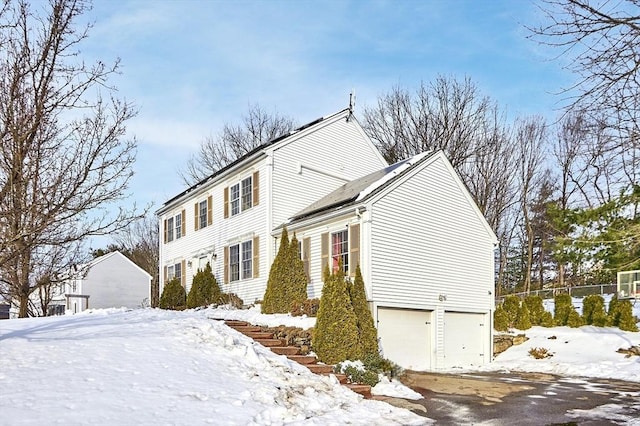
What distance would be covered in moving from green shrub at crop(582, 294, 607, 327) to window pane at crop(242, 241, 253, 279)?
12.4 metres

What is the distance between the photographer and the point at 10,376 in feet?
27.7

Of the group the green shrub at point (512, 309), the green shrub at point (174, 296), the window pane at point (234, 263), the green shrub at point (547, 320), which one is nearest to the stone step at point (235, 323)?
the window pane at point (234, 263)

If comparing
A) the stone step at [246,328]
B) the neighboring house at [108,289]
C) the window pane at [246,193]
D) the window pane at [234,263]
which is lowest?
the neighboring house at [108,289]

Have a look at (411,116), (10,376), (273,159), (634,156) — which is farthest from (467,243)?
(411,116)

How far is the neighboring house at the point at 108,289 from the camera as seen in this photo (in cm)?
4050

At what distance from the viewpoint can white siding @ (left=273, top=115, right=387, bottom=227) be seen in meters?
19.4

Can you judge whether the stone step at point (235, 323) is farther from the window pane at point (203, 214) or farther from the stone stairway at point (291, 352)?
the window pane at point (203, 214)

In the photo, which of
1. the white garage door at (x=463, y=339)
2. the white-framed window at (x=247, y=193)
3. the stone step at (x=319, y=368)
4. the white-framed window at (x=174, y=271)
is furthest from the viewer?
the white-framed window at (x=174, y=271)

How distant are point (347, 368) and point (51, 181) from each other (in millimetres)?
6986

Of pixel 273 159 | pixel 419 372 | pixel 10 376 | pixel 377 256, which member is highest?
pixel 273 159

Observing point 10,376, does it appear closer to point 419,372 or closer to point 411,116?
point 419,372

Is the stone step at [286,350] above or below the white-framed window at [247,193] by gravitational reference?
below

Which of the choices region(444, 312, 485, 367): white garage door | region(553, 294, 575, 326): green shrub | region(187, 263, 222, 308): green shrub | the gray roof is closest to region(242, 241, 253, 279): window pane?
region(187, 263, 222, 308): green shrub

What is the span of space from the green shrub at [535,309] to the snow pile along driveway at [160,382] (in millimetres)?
13411
